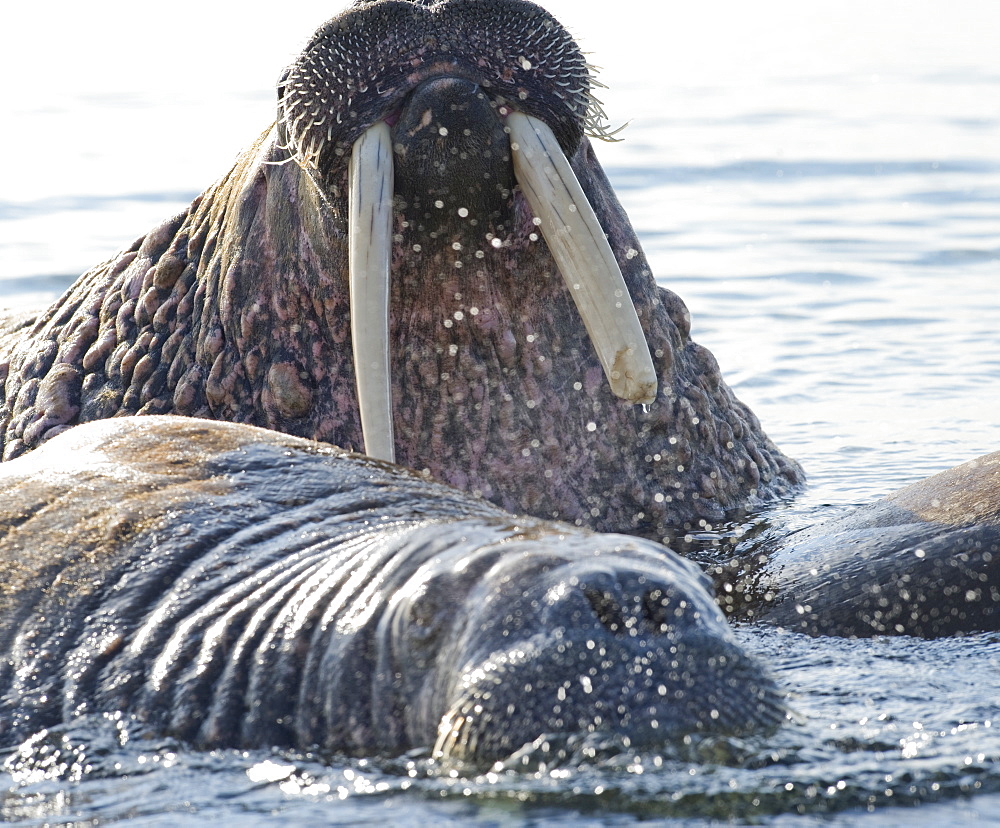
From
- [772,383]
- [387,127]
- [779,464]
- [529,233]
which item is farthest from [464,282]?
[772,383]

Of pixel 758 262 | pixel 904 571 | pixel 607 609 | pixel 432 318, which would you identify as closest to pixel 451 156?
pixel 432 318

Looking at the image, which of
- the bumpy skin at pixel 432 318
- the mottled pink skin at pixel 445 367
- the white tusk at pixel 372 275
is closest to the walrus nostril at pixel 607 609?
the white tusk at pixel 372 275

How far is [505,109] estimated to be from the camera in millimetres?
5207

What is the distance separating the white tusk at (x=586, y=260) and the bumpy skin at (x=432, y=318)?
0.11m

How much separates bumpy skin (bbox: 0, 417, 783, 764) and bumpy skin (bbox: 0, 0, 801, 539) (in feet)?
4.89

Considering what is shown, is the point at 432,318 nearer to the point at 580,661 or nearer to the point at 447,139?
the point at 447,139

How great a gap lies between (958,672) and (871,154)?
1456 cm

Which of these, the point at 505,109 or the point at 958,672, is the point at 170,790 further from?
the point at 505,109

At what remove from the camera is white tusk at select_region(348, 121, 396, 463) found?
5.23 meters

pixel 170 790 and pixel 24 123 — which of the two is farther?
pixel 24 123

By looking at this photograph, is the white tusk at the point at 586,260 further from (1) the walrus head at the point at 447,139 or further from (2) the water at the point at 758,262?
(2) the water at the point at 758,262

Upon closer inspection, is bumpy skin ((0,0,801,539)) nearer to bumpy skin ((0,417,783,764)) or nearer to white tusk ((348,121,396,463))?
white tusk ((348,121,396,463))

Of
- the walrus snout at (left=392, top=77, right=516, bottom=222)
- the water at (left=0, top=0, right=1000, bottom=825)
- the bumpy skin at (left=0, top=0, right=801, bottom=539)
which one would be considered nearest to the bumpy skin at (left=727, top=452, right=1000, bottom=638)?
the water at (left=0, top=0, right=1000, bottom=825)

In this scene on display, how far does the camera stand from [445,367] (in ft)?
19.2
